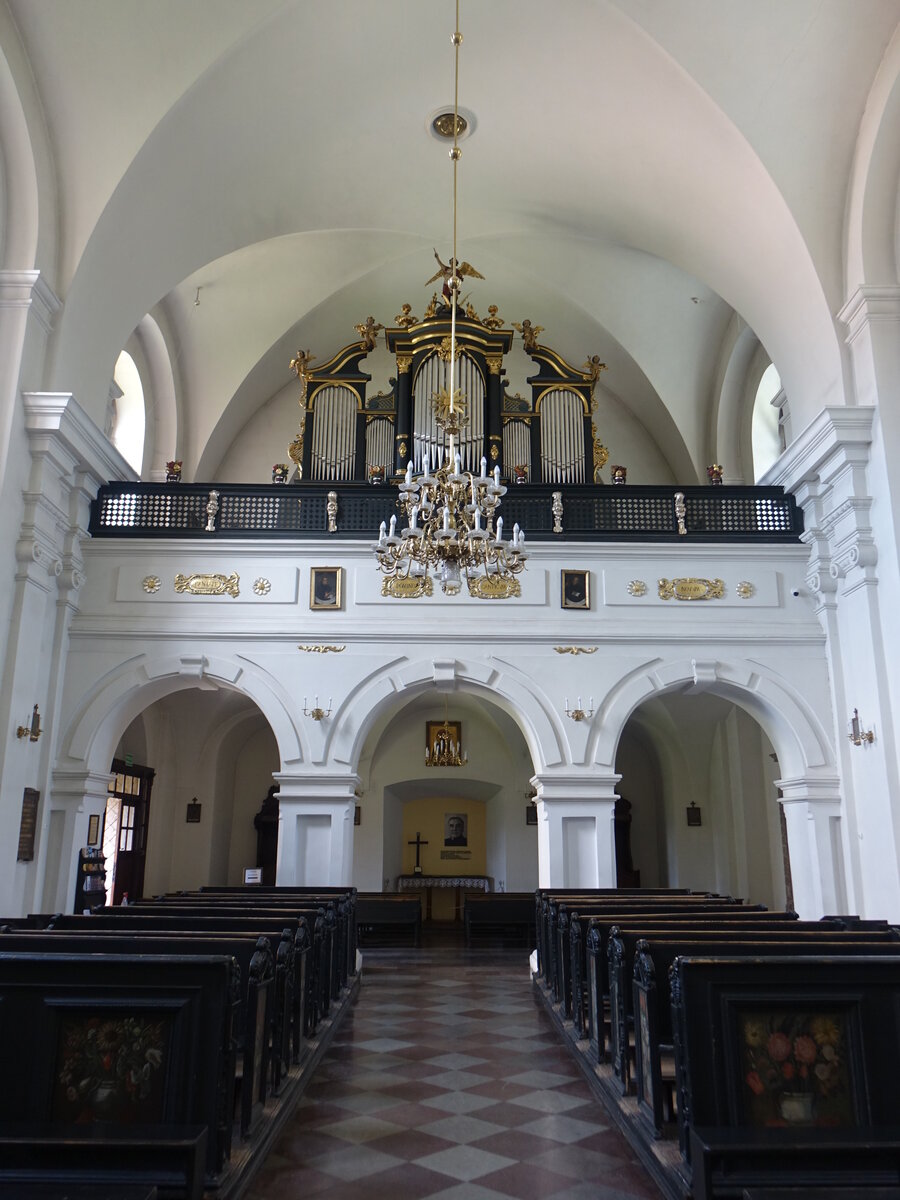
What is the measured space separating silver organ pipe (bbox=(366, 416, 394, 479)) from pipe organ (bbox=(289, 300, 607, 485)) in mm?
14

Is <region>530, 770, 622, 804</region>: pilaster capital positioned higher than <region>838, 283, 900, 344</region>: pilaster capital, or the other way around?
<region>838, 283, 900, 344</region>: pilaster capital

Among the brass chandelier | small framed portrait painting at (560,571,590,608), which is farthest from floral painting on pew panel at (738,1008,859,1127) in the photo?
small framed portrait painting at (560,571,590,608)

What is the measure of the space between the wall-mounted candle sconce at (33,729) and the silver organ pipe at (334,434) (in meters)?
4.75

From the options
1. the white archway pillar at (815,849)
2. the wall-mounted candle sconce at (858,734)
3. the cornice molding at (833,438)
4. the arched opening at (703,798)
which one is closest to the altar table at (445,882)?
the arched opening at (703,798)

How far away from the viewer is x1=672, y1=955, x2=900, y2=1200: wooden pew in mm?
3984

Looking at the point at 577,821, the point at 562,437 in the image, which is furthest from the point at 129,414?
the point at 577,821

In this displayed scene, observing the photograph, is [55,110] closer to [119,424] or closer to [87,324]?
[87,324]

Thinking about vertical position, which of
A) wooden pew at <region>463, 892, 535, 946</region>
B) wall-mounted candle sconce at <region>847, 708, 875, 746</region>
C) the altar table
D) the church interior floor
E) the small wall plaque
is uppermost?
wall-mounted candle sconce at <region>847, 708, 875, 746</region>

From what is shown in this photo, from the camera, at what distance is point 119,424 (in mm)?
14672

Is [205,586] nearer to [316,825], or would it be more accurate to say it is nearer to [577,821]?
[316,825]

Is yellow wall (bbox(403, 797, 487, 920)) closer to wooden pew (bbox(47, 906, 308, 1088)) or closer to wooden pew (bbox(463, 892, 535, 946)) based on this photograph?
wooden pew (bbox(463, 892, 535, 946))

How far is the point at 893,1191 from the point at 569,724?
820 centimetres

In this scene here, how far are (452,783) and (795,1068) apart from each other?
47.9 ft

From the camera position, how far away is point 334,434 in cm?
1343
